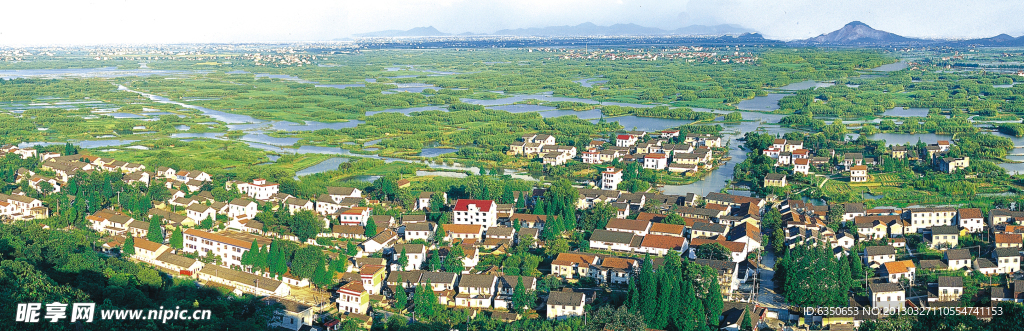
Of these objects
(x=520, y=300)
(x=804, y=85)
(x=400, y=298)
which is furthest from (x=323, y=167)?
(x=804, y=85)

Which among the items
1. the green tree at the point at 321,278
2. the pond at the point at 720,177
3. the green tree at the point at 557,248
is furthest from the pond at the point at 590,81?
the green tree at the point at 321,278

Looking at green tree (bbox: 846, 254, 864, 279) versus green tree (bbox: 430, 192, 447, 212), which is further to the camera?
green tree (bbox: 430, 192, 447, 212)

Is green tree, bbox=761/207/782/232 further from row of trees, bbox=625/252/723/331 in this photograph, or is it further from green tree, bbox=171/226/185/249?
green tree, bbox=171/226/185/249

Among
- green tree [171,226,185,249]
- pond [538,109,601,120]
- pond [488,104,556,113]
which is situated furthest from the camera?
pond [488,104,556,113]

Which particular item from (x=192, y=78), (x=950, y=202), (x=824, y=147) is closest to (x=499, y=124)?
(x=824, y=147)

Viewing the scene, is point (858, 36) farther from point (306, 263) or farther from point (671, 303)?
point (306, 263)

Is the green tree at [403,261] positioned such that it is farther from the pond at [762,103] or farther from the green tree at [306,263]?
the pond at [762,103]

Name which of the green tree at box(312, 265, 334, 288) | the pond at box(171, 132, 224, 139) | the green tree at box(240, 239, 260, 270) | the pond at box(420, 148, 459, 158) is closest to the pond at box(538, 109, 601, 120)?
the pond at box(420, 148, 459, 158)
